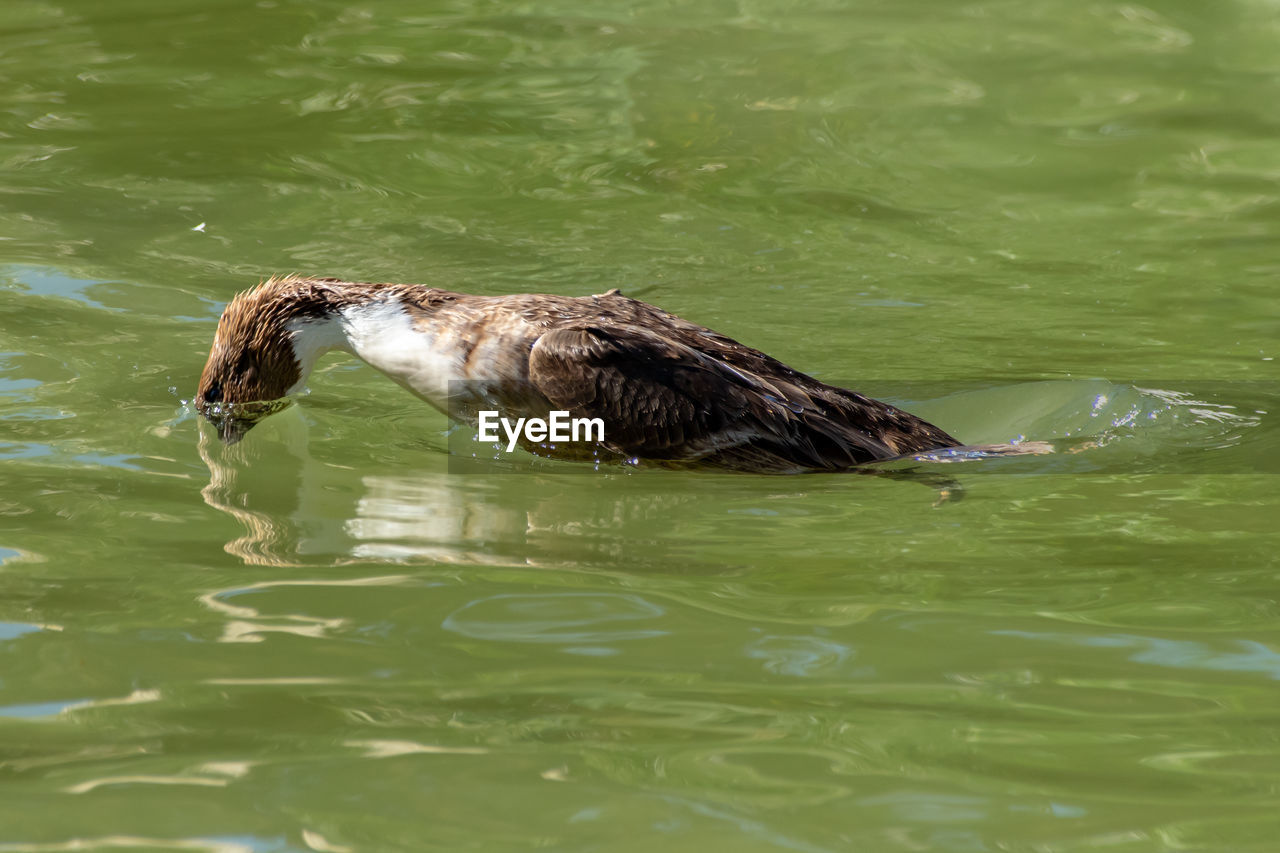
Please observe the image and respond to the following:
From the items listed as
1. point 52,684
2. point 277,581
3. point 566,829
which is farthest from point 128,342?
point 566,829

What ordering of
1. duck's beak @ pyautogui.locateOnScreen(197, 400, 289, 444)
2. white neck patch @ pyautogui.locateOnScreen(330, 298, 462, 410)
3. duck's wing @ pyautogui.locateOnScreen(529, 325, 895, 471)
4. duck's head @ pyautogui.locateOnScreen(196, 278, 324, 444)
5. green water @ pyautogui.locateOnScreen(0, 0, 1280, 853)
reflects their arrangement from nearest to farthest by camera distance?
green water @ pyautogui.locateOnScreen(0, 0, 1280, 853) → duck's wing @ pyautogui.locateOnScreen(529, 325, 895, 471) → white neck patch @ pyautogui.locateOnScreen(330, 298, 462, 410) → duck's beak @ pyautogui.locateOnScreen(197, 400, 289, 444) → duck's head @ pyautogui.locateOnScreen(196, 278, 324, 444)

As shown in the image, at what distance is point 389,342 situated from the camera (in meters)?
6.01

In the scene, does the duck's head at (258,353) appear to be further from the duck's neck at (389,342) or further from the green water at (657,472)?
the green water at (657,472)

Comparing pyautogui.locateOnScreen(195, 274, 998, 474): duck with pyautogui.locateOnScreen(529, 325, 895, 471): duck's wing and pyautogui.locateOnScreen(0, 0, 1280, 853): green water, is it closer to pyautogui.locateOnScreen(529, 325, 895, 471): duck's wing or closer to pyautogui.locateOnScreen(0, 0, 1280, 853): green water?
pyautogui.locateOnScreen(529, 325, 895, 471): duck's wing

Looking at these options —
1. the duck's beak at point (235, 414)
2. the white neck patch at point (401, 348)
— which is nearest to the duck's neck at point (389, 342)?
the white neck patch at point (401, 348)

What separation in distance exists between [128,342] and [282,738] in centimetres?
474

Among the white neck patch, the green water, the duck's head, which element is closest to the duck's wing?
the green water

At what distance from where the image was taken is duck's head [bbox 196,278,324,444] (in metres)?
6.32

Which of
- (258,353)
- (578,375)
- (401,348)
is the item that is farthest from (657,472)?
(258,353)

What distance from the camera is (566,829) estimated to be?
2.79 meters

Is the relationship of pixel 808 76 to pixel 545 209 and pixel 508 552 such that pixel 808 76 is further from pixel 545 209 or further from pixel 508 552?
pixel 508 552

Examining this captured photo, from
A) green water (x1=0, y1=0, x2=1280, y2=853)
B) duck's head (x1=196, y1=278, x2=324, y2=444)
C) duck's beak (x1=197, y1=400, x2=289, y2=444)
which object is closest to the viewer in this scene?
green water (x1=0, y1=0, x2=1280, y2=853)

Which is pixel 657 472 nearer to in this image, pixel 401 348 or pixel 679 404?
pixel 679 404

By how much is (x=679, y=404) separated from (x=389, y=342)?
1369 mm
